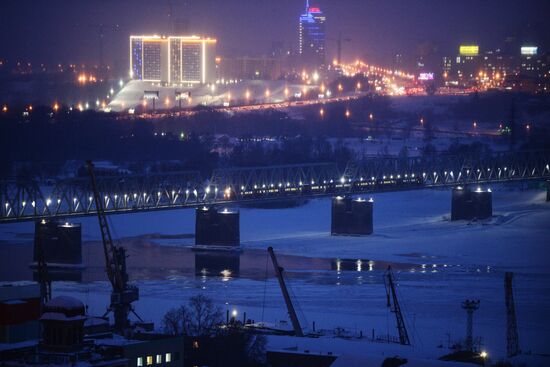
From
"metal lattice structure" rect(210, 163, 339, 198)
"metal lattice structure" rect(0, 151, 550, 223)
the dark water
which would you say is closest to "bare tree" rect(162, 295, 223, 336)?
the dark water

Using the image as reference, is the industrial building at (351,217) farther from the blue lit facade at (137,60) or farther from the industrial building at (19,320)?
the blue lit facade at (137,60)

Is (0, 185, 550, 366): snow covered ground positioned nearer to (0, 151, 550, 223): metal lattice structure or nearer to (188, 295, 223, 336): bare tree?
(188, 295, 223, 336): bare tree

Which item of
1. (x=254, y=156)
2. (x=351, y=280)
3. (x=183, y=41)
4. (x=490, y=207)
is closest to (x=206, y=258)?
(x=351, y=280)

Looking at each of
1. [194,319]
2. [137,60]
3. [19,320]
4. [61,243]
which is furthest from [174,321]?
[137,60]

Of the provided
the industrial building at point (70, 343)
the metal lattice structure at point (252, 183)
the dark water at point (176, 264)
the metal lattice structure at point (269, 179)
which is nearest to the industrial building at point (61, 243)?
the dark water at point (176, 264)

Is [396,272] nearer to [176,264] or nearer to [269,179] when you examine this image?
[176,264]

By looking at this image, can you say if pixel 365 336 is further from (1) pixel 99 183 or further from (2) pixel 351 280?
(1) pixel 99 183
